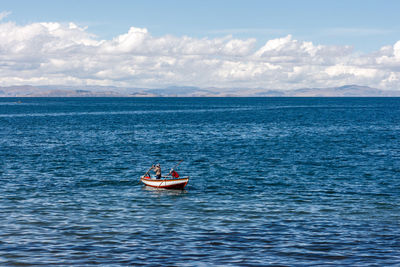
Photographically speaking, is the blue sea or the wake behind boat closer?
the blue sea

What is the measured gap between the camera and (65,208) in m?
33.5

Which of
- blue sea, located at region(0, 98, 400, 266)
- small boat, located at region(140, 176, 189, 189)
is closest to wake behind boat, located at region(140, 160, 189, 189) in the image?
small boat, located at region(140, 176, 189, 189)

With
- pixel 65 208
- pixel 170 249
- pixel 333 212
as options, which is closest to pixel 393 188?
pixel 333 212

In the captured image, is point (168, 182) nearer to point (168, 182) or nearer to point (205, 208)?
point (168, 182)

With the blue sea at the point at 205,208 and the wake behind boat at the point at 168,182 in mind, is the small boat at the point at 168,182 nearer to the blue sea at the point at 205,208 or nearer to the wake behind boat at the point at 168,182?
the wake behind boat at the point at 168,182

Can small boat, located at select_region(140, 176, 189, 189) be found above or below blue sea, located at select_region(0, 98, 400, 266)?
above

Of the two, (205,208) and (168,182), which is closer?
(205,208)

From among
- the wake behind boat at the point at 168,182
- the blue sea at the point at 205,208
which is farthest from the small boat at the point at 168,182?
the blue sea at the point at 205,208

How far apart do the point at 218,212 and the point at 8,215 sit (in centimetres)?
1409

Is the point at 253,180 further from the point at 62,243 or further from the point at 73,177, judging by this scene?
the point at 62,243

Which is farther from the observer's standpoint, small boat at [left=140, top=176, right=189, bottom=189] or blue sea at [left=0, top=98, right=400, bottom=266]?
small boat at [left=140, top=176, right=189, bottom=189]

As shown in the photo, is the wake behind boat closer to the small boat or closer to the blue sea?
the small boat

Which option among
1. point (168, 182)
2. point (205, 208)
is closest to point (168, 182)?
point (168, 182)

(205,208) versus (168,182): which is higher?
(168,182)
